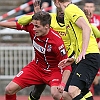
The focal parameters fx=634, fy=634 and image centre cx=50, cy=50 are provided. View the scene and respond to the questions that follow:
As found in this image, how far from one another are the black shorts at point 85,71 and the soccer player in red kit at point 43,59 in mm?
227

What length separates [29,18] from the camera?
9.96m

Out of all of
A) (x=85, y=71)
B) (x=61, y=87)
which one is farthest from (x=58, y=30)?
(x=85, y=71)

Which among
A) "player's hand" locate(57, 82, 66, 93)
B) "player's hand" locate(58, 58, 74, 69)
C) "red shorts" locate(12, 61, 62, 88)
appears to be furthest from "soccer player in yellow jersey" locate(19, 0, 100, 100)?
"player's hand" locate(58, 58, 74, 69)

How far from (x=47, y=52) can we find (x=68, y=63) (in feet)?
2.03

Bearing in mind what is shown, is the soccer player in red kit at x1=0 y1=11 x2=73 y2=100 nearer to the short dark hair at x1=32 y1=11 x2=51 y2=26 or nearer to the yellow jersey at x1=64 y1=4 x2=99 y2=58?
the short dark hair at x1=32 y1=11 x2=51 y2=26

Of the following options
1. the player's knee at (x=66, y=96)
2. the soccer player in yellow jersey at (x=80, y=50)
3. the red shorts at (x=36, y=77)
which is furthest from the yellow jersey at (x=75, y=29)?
the red shorts at (x=36, y=77)

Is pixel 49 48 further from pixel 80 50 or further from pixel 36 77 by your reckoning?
pixel 80 50

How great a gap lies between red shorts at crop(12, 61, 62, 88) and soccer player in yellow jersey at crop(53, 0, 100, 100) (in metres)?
0.75

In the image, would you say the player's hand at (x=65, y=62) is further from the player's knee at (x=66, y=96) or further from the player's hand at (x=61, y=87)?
the player's knee at (x=66, y=96)

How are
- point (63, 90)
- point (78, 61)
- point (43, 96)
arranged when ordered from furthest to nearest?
1. point (43, 96)
2. point (63, 90)
3. point (78, 61)

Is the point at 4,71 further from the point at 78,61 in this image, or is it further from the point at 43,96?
the point at 78,61

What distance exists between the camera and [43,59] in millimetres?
10023

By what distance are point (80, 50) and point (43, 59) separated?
3.08ft

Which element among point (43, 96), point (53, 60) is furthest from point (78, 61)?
point (43, 96)
